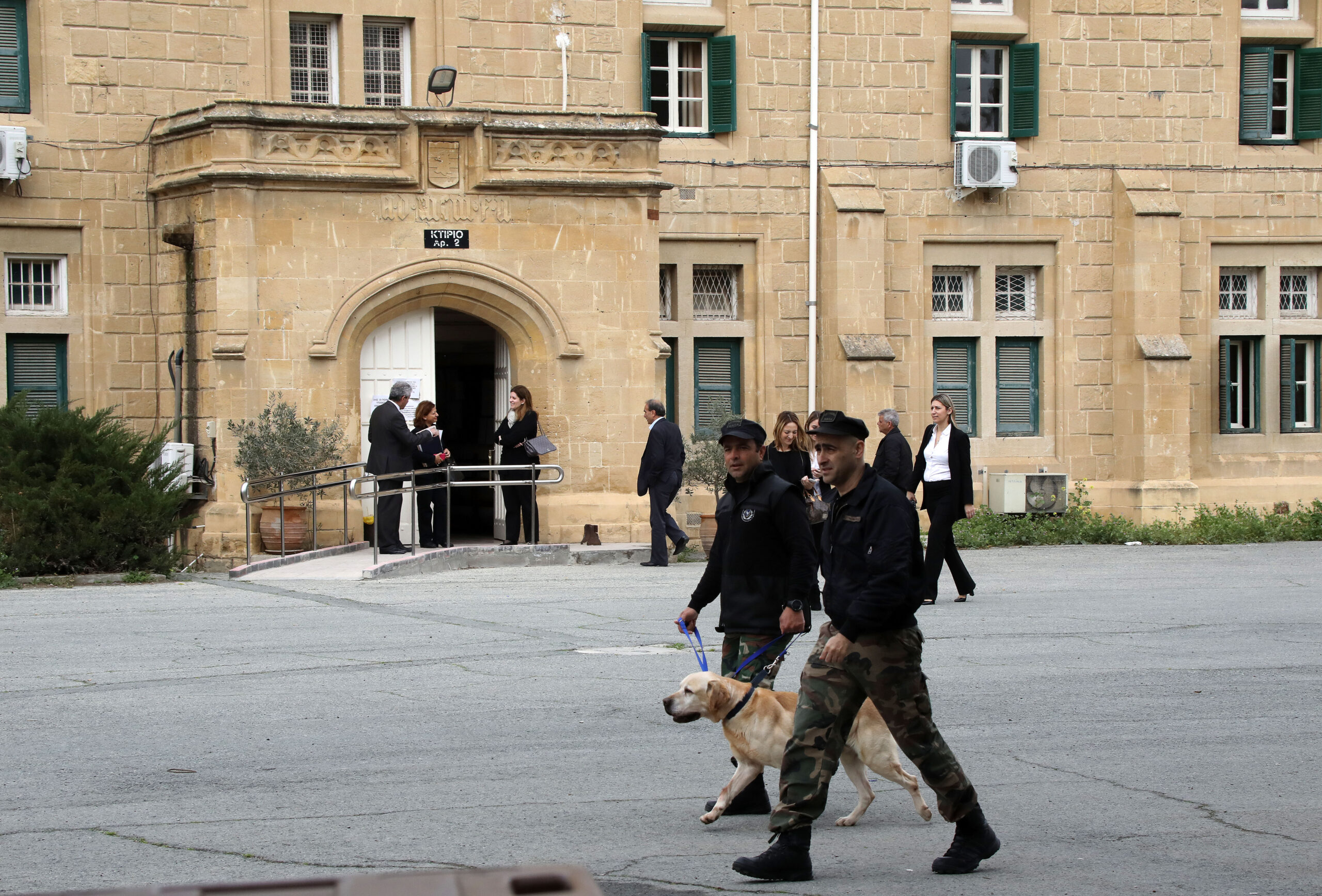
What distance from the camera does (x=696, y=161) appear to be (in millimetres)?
22547

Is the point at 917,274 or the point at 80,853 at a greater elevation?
the point at 917,274

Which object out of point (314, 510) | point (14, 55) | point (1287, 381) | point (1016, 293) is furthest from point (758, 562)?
point (1287, 381)

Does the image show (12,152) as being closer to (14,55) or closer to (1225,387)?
(14,55)

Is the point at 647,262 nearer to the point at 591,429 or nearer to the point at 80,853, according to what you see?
the point at 591,429

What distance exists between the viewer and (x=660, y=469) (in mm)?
17609

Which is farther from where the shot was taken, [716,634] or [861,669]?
[716,634]

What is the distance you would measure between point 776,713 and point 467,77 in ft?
53.9

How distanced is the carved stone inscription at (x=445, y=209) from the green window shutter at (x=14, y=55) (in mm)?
5083

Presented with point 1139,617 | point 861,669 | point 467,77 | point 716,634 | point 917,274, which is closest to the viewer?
point 861,669

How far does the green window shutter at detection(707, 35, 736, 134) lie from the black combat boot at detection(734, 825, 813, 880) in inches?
699

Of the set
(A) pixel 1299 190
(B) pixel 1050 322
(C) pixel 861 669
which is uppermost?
(A) pixel 1299 190

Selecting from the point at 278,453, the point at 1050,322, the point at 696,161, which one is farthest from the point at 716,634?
the point at 1050,322

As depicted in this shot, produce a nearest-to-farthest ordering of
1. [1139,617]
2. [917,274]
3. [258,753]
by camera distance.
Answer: [258,753] < [1139,617] < [917,274]

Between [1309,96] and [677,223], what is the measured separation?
10.3 metres
